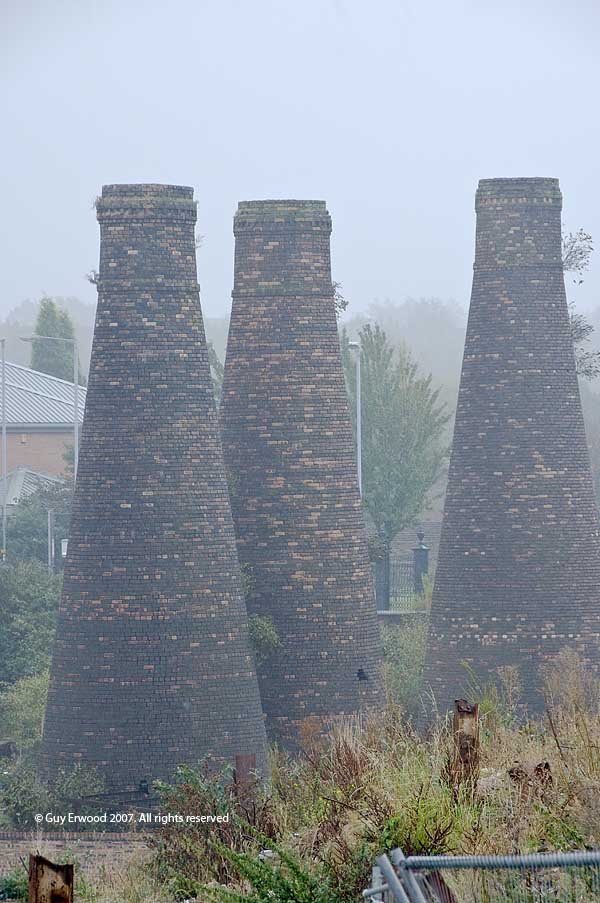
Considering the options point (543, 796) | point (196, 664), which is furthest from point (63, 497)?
point (543, 796)

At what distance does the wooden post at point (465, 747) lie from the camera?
1402cm

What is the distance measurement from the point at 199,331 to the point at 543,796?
1341 cm

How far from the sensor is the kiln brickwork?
91.7 feet

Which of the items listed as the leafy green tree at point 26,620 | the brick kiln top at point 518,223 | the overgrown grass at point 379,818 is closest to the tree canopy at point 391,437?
the leafy green tree at point 26,620

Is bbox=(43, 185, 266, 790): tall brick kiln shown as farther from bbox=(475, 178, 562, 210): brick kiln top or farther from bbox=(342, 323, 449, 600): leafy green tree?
bbox=(342, 323, 449, 600): leafy green tree

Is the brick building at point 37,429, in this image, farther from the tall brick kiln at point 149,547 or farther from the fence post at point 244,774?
the fence post at point 244,774

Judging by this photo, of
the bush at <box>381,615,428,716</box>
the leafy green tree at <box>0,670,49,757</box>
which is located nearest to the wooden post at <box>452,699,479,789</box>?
the bush at <box>381,615,428,716</box>

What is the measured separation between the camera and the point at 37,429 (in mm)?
67250

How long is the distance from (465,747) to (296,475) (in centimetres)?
1270

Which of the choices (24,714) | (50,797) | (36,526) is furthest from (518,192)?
(36,526)

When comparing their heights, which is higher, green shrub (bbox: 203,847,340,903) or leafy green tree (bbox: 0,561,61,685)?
leafy green tree (bbox: 0,561,61,685)

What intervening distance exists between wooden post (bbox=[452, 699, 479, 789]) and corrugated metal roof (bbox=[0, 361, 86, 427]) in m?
51.5

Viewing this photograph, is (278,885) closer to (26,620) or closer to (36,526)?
(26,620)

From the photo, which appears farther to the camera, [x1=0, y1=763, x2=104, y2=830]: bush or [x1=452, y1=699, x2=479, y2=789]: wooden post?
[x1=0, y1=763, x2=104, y2=830]: bush
